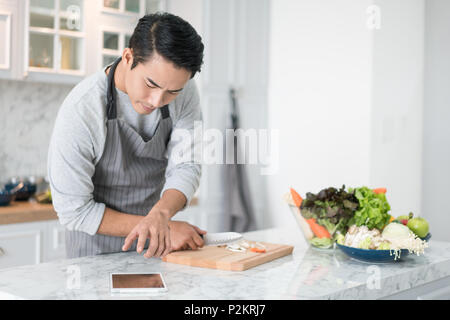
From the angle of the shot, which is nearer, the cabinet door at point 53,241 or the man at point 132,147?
the man at point 132,147

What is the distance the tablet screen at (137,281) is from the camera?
1.36m

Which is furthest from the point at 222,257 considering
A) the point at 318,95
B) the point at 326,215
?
the point at 318,95

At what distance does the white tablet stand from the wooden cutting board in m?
0.17

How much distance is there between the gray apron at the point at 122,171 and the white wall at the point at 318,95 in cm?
207

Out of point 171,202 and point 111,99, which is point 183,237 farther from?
point 111,99

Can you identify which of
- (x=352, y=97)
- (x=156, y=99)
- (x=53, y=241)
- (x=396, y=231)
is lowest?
(x=53, y=241)

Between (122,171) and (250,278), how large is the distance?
675 millimetres

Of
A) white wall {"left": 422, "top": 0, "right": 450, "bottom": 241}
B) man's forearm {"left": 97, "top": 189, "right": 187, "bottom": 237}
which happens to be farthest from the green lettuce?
white wall {"left": 422, "top": 0, "right": 450, "bottom": 241}

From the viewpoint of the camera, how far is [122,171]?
1935mm

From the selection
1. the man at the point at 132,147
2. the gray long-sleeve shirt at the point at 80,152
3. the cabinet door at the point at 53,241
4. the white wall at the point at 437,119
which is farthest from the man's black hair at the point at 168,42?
the white wall at the point at 437,119

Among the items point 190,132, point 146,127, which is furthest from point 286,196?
point 146,127

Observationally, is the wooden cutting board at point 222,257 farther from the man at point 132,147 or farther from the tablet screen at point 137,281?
the tablet screen at point 137,281

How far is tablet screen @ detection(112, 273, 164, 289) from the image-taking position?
1.36m

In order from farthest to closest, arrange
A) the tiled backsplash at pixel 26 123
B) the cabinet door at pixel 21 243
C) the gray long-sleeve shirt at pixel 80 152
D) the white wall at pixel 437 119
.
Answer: the white wall at pixel 437 119 → the tiled backsplash at pixel 26 123 → the cabinet door at pixel 21 243 → the gray long-sleeve shirt at pixel 80 152
